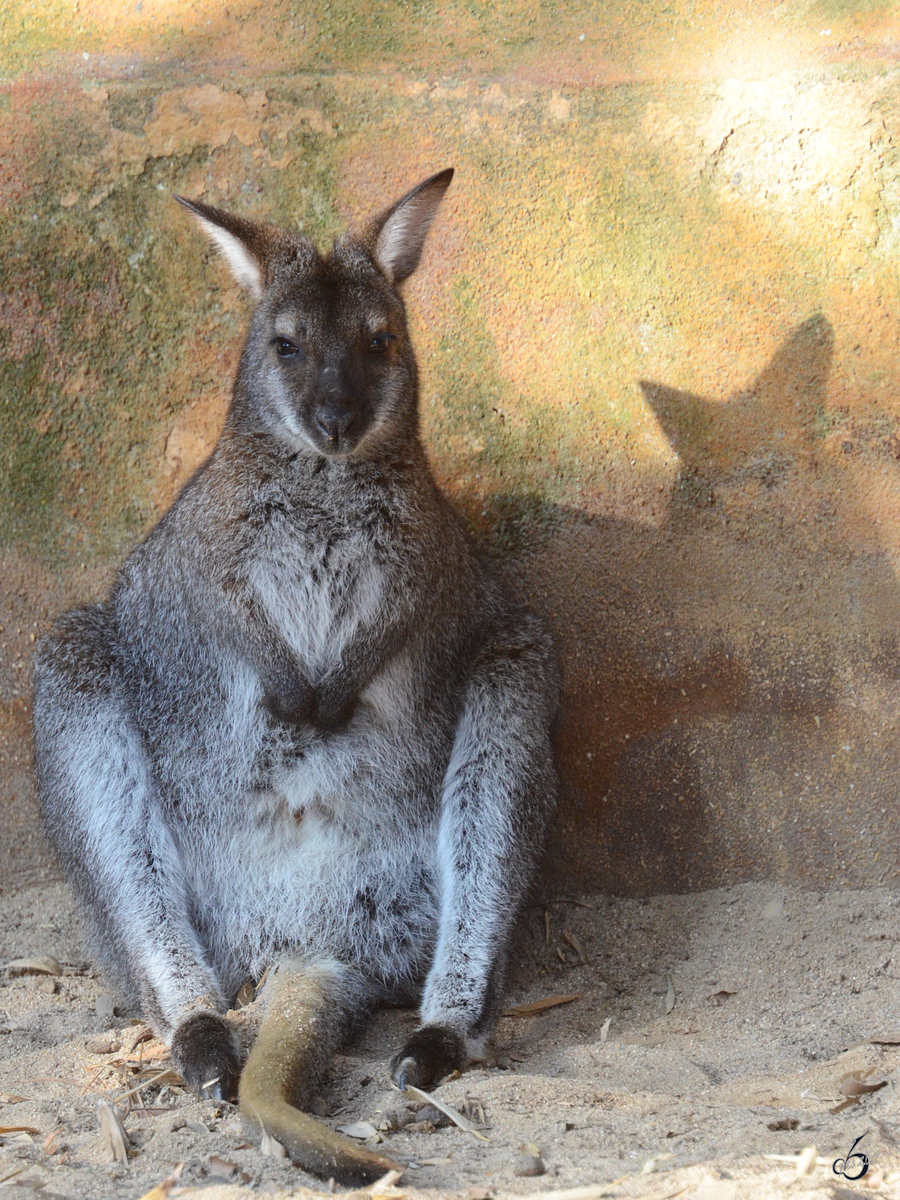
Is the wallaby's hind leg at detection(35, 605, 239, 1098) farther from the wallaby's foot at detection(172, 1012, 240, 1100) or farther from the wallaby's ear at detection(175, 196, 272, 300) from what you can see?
the wallaby's ear at detection(175, 196, 272, 300)

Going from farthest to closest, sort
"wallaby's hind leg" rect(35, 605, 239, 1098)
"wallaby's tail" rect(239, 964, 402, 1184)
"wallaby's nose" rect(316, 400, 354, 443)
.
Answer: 1. "wallaby's hind leg" rect(35, 605, 239, 1098)
2. "wallaby's nose" rect(316, 400, 354, 443)
3. "wallaby's tail" rect(239, 964, 402, 1184)

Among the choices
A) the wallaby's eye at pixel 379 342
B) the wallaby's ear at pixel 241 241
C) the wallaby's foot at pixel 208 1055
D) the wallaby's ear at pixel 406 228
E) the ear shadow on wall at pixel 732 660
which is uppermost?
the wallaby's ear at pixel 241 241

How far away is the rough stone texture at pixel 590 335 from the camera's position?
142 inches

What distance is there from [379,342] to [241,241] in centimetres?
44

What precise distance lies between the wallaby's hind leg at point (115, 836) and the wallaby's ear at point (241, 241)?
3.67 feet

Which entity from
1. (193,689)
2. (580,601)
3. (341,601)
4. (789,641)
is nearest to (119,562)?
(193,689)

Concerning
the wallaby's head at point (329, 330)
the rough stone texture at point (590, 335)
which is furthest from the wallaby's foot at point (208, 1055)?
the wallaby's head at point (329, 330)

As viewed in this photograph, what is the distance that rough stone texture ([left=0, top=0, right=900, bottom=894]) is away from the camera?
11.9 ft

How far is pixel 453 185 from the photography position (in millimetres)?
3797

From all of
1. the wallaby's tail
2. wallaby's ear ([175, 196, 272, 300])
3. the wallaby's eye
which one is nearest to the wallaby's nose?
the wallaby's eye

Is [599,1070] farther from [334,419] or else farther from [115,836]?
[334,419]

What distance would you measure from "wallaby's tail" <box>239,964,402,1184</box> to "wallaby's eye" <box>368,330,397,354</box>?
160 cm

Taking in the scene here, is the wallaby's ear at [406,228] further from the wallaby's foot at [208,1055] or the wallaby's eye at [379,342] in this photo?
the wallaby's foot at [208,1055]

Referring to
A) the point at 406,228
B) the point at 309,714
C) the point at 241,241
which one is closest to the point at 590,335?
the point at 406,228
